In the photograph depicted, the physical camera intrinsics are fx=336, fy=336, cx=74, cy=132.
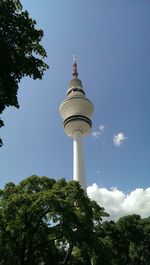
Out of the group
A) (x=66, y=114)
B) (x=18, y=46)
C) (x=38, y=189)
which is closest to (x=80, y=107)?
(x=66, y=114)

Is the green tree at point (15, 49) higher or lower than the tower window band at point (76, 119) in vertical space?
lower

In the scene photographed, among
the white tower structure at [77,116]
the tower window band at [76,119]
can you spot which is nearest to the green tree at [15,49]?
the white tower structure at [77,116]

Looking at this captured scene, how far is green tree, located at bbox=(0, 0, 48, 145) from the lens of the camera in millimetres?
12594

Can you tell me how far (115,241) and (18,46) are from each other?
44.5 metres

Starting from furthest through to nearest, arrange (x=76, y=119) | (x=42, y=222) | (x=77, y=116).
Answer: (x=77, y=116) → (x=76, y=119) → (x=42, y=222)

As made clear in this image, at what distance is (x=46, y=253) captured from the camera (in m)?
33.0

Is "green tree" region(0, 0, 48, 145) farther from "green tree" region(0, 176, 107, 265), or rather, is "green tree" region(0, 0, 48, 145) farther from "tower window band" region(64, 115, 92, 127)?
"tower window band" region(64, 115, 92, 127)

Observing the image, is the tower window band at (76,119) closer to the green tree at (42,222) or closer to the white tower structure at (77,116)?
the white tower structure at (77,116)

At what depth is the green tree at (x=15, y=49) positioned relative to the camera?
41.3ft

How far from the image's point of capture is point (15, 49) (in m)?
13.2

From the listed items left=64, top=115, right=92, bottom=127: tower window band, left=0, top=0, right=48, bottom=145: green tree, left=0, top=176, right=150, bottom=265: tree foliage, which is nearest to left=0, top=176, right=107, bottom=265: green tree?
left=0, top=176, right=150, bottom=265: tree foliage

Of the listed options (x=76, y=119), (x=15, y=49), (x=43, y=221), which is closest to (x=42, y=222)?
(x=43, y=221)

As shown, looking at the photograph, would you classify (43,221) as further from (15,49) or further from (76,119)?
(76,119)

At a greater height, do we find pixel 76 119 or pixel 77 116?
→ pixel 77 116
